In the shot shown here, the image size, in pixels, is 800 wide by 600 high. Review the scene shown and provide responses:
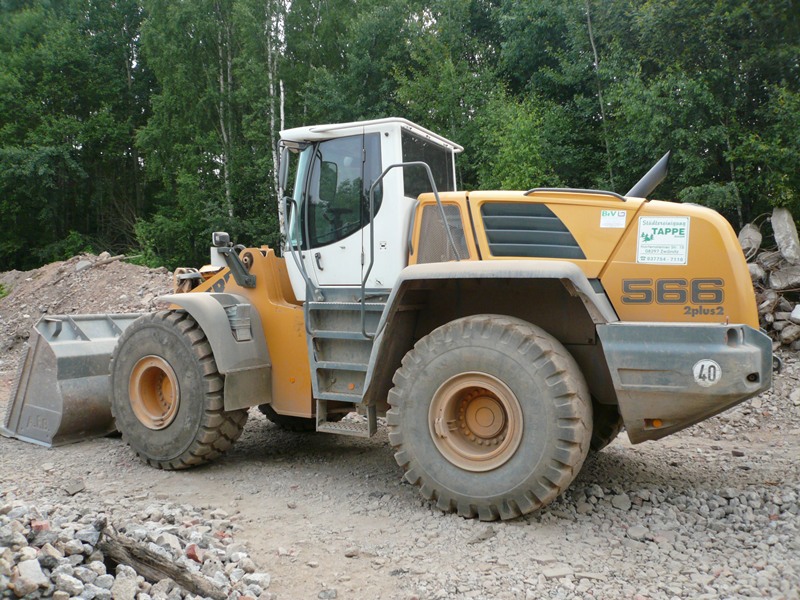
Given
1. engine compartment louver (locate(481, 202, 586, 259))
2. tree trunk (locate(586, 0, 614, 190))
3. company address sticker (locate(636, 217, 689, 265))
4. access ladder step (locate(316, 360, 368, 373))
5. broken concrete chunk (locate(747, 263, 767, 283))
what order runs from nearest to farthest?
company address sticker (locate(636, 217, 689, 265)) → engine compartment louver (locate(481, 202, 586, 259)) → access ladder step (locate(316, 360, 368, 373)) → broken concrete chunk (locate(747, 263, 767, 283)) → tree trunk (locate(586, 0, 614, 190))

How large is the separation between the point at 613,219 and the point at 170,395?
383 cm

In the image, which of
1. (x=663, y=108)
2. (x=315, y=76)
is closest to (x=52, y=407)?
(x=663, y=108)

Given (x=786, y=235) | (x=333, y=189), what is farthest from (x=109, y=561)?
(x=786, y=235)

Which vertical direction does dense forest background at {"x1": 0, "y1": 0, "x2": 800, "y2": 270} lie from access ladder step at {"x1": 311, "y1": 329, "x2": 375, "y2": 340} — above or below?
above

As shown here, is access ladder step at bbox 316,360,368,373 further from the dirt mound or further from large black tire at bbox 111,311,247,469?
the dirt mound

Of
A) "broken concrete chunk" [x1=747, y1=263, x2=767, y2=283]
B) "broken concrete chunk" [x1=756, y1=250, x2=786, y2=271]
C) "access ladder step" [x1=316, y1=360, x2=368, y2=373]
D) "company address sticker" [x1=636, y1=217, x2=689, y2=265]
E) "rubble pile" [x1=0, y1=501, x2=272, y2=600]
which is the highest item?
"company address sticker" [x1=636, y1=217, x2=689, y2=265]

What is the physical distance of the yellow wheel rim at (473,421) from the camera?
14.2ft

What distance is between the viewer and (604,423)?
520 centimetres

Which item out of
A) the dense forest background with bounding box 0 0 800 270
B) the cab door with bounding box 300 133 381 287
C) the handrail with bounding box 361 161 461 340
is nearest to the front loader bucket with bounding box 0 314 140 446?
the cab door with bounding box 300 133 381 287

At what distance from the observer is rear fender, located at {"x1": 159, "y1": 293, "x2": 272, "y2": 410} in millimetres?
5426

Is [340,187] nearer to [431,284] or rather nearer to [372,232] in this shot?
[372,232]

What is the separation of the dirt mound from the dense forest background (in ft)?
15.9

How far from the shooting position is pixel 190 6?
21688mm

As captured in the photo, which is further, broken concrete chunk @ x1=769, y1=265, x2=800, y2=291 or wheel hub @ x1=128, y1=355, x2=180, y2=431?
broken concrete chunk @ x1=769, y1=265, x2=800, y2=291
